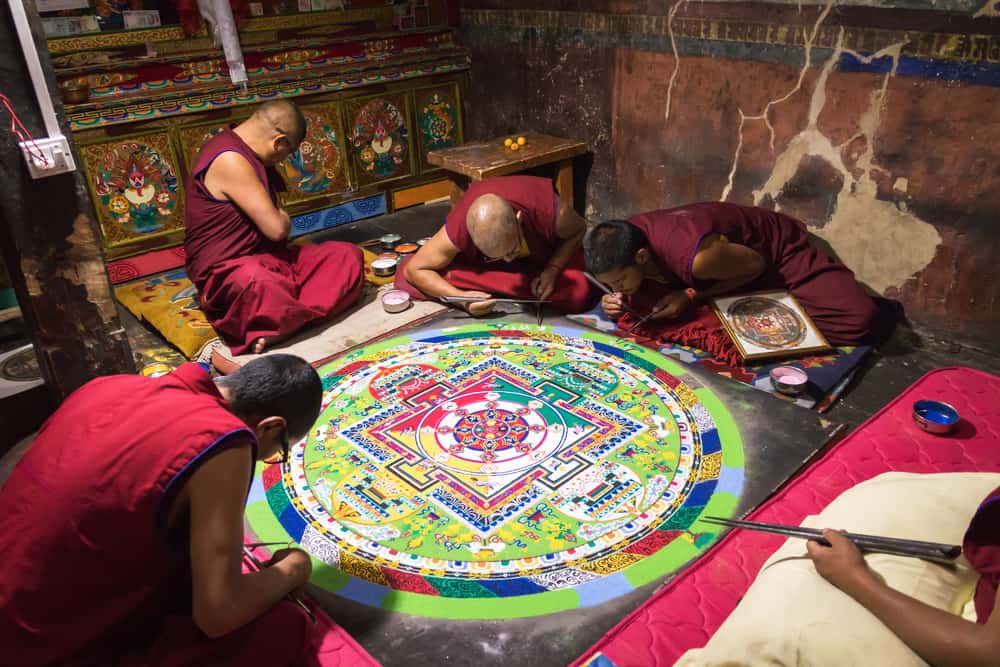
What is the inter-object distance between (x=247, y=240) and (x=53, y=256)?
5.54 ft

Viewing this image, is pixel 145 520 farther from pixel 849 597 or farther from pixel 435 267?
pixel 435 267

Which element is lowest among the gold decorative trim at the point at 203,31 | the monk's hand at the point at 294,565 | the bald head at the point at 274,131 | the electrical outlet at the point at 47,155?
the monk's hand at the point at 294,565

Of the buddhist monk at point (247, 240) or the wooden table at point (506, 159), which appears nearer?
the buddhist monk at point (247, 240)

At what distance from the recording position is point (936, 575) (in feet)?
5.98

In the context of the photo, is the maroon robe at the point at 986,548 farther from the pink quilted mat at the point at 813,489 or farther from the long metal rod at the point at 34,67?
the long metal rod at the point at 34,67

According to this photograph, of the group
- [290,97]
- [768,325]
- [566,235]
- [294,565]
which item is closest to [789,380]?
[768,325]

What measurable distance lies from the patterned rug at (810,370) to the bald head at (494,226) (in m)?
0.84

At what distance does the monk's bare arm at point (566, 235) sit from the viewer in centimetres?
441

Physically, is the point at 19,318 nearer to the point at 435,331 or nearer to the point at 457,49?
the point at 435,331

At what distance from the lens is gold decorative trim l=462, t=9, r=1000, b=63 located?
12.0 ft

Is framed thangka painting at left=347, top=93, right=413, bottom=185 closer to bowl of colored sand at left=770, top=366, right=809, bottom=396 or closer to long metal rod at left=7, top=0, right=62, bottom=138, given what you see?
long metal rod at left=7, top=0, right=62, bottom=138

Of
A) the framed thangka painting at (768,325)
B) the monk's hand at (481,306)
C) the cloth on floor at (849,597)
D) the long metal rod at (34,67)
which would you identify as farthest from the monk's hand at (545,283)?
the long metal rod at (34,67)

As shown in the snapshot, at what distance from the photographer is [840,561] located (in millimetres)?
1880

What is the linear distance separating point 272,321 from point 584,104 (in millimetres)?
3180
